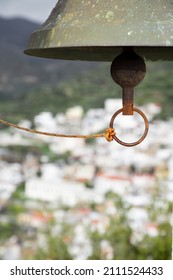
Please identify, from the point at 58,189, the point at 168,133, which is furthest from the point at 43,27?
the point at 168,133

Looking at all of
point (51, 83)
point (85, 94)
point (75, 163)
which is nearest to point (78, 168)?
point (75, 163)

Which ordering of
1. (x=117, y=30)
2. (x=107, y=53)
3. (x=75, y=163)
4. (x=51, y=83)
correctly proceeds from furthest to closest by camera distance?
1. (x=51, y=83)
2. (x=75, y=163)
3. (x=107, y=53)
4. (x=117, y=30)

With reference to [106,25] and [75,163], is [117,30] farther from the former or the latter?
[75,163]

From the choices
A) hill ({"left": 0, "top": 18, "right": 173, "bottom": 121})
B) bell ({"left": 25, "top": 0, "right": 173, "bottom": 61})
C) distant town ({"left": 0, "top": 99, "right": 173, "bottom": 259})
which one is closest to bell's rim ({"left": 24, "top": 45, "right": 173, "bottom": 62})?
bell ({"left": 25, "top": 0, "right": 173, "bottom": 61})

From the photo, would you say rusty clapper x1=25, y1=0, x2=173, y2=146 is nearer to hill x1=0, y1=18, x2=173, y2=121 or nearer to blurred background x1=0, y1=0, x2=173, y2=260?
blurred background x1=0, y1=0, x2=173, y2=260

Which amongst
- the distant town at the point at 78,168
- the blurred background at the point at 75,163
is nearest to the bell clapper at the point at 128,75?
the blurred background at the point at 75,163

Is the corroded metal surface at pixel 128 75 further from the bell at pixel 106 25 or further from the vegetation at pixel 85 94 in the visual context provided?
the vegetation at pixel 85 94
